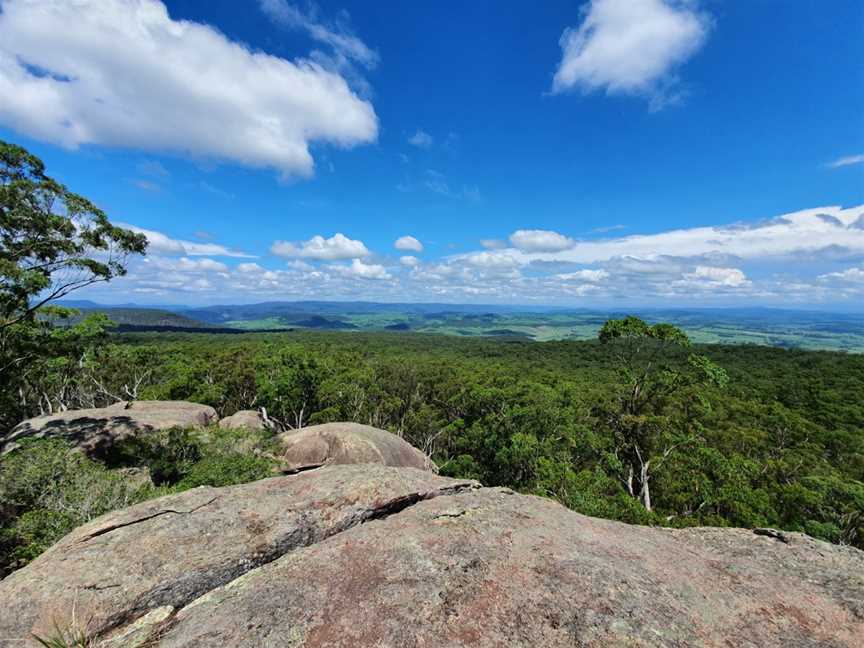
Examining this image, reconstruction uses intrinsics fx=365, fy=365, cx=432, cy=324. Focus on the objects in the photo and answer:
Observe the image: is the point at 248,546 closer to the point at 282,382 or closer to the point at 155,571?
the point at 155,571

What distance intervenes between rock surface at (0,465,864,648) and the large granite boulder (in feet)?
62.5

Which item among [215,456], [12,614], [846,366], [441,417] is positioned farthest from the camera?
[846,366]

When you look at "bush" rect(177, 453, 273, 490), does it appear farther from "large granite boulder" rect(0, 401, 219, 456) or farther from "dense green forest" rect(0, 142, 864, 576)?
"large granite boulder" rect(0, 401, 219, 456)

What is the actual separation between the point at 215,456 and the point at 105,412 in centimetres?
1093

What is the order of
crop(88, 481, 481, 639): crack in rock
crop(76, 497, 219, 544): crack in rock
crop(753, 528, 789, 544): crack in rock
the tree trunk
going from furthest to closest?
the tree trunk, crop(753, 528, 789, 544): crack in rock, crop(76, 497, 219, 544): crack in rock, crop(88, 481, 481, 639): crack in rock

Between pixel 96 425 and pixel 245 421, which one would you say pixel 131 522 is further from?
pixel 245 421

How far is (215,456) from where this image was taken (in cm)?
2347

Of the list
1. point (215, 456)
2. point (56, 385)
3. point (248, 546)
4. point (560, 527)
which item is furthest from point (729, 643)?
point (56, 385)

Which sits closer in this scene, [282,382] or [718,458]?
[718,458]

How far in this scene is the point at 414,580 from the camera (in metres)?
7.10

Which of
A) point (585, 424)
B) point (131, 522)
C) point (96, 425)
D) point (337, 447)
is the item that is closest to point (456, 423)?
point (585, 424)

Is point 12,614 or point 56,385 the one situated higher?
point 12,614

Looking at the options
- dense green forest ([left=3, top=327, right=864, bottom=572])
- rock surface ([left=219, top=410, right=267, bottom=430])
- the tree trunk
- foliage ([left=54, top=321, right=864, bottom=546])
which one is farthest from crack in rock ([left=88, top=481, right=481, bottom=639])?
rock surface ([left=219, top=410, right=267, bottom=430])

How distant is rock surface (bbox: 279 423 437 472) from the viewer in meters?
25.5
